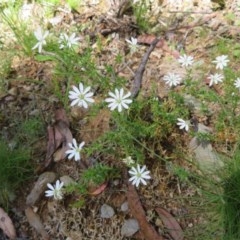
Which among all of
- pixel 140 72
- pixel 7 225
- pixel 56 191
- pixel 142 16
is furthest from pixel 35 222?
pixel 142 16

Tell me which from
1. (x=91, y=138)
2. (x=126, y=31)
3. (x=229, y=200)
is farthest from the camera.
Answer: (x=126, y=31)

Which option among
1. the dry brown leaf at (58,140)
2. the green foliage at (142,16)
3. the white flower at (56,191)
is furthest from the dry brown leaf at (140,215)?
the green foliage at (142,16)

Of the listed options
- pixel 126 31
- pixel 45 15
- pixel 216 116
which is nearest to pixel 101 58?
pixel 126 31

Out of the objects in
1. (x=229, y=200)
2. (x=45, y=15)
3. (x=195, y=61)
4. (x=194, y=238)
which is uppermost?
(x=45, y=15)

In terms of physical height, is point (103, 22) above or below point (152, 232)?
above

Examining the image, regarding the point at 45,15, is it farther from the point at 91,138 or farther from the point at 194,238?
the point at 194,238

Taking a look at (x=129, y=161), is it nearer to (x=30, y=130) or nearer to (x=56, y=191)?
(x=56, y=191)

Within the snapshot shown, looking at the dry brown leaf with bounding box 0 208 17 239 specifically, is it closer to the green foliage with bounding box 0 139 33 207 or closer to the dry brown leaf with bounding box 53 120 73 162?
the green foliage with bounding box 0 139 33 207

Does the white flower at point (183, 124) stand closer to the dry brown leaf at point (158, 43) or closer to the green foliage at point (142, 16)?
the dry brown leaf at point (158, 43)
